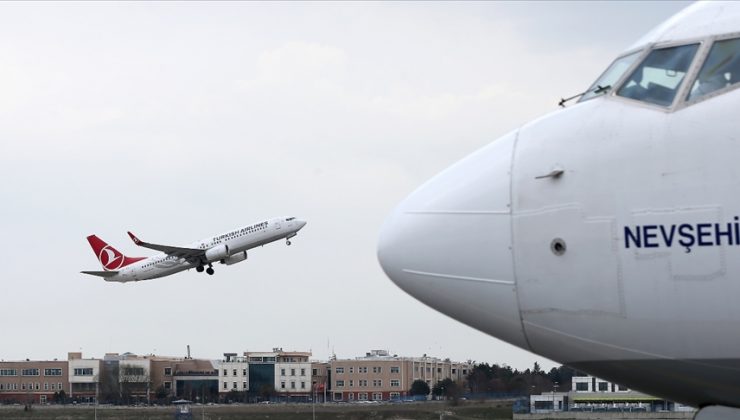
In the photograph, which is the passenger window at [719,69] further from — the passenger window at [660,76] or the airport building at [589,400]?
the airport building at [589,400]

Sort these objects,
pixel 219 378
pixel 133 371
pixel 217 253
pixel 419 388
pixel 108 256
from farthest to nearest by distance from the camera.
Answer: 1. pixel 219 378
2. pixel 133 371
3. pixel 419 388
4. pixel 108 256
5. pixel 217 253

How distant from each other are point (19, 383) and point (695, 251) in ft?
339

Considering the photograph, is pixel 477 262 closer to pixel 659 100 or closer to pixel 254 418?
pixel 659 100

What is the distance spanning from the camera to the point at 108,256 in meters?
77.0

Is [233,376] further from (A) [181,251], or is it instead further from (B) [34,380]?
(A) [181,251]

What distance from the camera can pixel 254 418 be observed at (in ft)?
157

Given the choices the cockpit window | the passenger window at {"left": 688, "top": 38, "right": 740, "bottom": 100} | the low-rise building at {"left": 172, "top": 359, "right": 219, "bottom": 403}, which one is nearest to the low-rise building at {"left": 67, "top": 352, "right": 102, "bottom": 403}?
the low-rise building at {"left": 172, "top": 359, "right": 219, "bottom": 403}

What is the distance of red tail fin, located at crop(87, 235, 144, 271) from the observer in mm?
74500

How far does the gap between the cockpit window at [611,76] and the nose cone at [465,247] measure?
48cm

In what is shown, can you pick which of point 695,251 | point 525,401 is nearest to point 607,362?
point 695,251

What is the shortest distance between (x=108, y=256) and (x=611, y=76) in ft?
240

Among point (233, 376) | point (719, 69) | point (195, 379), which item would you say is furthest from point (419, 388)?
point (719, 69)

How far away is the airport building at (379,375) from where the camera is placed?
299 ft

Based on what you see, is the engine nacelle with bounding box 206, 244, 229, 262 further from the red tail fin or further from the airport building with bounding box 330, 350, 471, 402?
the airport building with bounding box 330, 350, 471, 402
